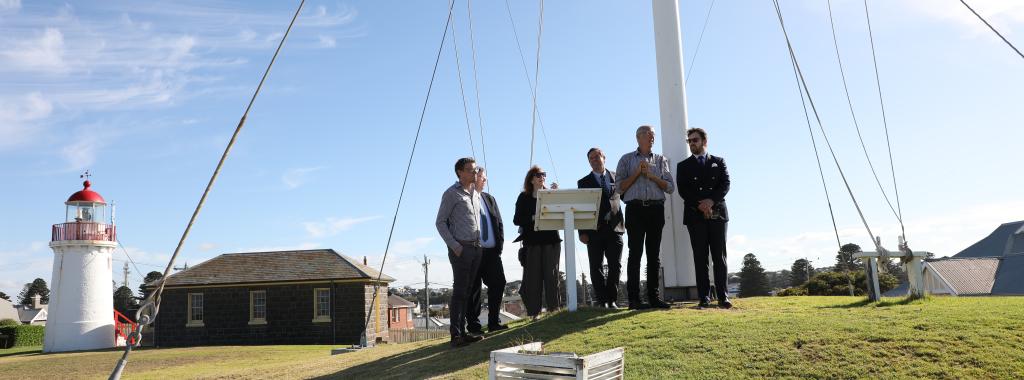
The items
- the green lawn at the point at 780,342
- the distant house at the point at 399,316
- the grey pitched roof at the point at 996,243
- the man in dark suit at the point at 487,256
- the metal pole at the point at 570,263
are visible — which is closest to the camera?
the green lawn at the point at 780,342

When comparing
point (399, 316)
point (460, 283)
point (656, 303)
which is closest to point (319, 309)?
point (399, 316)

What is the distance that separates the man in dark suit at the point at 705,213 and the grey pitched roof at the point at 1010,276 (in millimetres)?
26404

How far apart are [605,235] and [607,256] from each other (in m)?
0.26

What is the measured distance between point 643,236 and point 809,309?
1677mm

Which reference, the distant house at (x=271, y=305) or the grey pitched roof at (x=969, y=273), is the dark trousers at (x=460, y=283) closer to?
the distant house at (x=271, y=305)

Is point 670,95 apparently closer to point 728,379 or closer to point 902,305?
point 902,305

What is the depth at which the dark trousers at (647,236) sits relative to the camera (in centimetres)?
700

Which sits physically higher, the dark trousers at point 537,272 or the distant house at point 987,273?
the dark trousers at point 537,272

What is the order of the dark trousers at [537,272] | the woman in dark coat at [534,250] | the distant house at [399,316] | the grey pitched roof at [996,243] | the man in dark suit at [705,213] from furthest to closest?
the distant house at [399,316] < the grey pitched roof at [996,243] < the dark trousers at [537,272] < the woman in dark coat at [534,250] < the man in dark suit at [705,213]

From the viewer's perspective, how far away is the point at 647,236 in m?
7.04

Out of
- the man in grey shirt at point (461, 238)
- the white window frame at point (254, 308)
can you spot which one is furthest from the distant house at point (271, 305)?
the man in grey shirt at point (461, 238)

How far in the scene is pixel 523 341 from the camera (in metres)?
5.92

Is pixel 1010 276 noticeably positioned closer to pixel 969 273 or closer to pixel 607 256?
pixel 969 273

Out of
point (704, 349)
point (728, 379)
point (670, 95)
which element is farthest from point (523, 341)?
point (670, 95)
